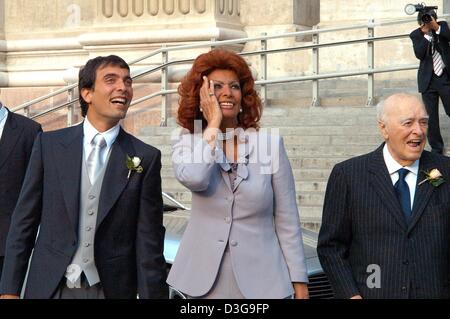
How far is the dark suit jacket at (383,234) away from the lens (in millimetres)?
5762

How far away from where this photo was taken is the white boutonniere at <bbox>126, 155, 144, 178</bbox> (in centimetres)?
591

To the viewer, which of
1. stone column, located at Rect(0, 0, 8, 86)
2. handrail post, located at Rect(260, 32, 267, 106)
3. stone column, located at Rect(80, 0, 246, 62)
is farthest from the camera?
stone column, located at Rect(0, 0, 8, 86)

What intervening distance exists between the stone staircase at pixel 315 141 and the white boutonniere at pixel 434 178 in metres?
5.79

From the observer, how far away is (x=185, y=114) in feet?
19.8

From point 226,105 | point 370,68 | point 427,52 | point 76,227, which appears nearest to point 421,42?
point 427,52

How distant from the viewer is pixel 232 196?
19.2 ft

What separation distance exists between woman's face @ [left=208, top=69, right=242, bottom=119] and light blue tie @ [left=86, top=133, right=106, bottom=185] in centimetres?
59

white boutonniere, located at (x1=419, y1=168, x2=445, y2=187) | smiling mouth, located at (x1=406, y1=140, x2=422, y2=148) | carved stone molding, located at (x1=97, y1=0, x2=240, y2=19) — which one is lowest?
white boutonniere, located at (x1=419, y1=168, x2=445, y2=187)

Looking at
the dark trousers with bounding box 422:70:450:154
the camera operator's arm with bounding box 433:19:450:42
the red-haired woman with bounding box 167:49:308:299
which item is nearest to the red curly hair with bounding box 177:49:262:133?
the red-haired woman with bounding box 167:49:308:299

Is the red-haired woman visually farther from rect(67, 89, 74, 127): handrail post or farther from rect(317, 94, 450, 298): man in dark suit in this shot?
rect(67, 89, 74, 127): handrail post

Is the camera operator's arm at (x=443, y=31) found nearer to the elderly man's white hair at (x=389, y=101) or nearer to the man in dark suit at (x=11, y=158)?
the man in dark suit at (x=11, y=158)

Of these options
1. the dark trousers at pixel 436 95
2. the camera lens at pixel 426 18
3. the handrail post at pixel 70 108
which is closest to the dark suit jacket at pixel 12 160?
the dark trousers at pixel 436 95

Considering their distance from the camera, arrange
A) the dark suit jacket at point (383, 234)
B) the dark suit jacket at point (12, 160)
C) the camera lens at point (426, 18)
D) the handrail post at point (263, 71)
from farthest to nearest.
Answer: the handrail post at point (263, 71), the camera lens at point (426, 18), the dark suit jacket at point (12, 160), the dark suit jacket at point (383, 234)
